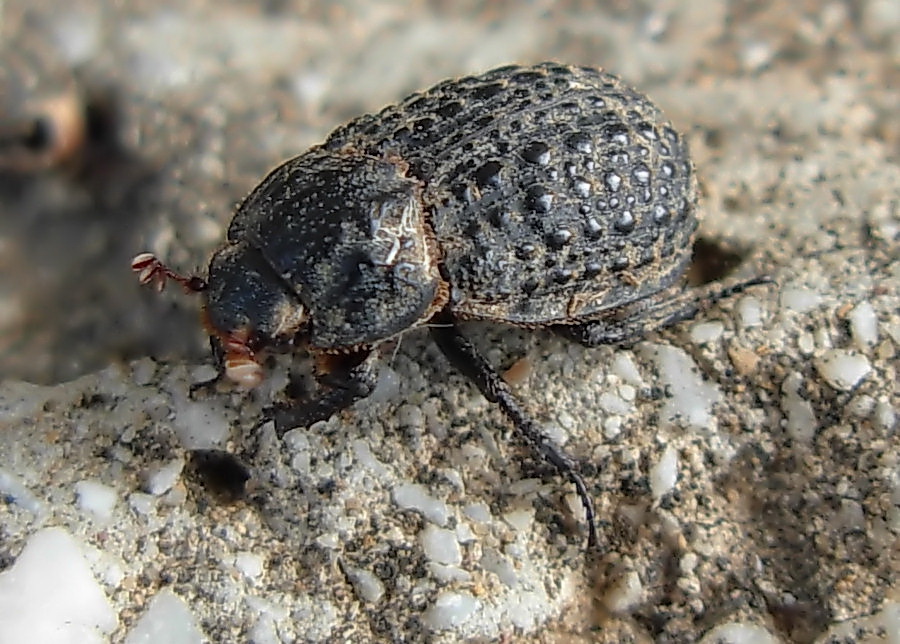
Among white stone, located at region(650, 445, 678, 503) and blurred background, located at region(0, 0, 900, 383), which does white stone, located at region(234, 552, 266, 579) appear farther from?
white stone, located at region(650, 445, 678, 503)

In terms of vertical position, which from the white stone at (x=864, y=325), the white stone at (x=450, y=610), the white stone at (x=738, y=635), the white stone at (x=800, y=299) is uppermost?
the white stone at (x=800, y=299)

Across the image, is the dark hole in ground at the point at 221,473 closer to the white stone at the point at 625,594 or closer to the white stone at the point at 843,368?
the white stone at the point at 625,594

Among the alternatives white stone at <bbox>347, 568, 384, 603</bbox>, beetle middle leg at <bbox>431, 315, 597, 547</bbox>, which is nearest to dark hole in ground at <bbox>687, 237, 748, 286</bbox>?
beetle middle leg at <bbox>431, 315, 597, 547</bbox>

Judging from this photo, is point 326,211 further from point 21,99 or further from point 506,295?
point 21,99

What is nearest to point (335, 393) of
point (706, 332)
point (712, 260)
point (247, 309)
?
point (247, 309)

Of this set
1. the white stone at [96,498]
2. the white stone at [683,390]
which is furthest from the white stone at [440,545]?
the white stone at [96,498]

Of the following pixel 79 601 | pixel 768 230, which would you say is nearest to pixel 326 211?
pixel 79 601
